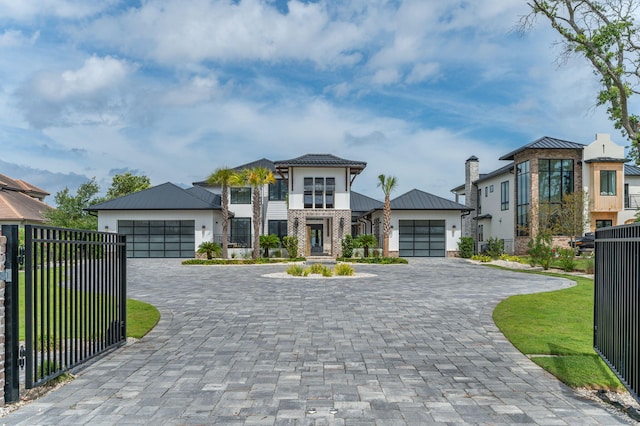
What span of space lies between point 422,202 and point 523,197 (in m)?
→ 7.82

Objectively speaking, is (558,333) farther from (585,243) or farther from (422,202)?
(422,202)

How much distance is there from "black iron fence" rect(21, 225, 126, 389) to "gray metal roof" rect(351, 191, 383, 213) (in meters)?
35.5

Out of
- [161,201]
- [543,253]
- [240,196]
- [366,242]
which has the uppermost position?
[240,196]

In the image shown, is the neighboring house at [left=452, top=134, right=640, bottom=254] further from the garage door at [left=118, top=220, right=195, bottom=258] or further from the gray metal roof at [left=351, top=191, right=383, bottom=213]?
the garage door at [left=118, top=220, right=195, bottom=258]

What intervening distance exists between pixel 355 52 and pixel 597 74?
37.0 ft

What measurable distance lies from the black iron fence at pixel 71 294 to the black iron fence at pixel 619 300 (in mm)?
6006

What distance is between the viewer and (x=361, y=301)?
11922mm

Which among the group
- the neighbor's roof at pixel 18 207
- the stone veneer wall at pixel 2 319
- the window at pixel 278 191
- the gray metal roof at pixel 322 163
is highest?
the gray metal roof at pixel 322 163

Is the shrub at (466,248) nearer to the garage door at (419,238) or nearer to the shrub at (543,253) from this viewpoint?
the garage door at (419,238)

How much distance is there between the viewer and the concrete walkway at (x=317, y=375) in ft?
14.3

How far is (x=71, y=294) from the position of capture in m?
5.69

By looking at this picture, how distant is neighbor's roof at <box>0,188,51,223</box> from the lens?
35500mm

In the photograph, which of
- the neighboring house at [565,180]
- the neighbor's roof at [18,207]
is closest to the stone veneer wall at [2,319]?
the neighboring house at [565,180]

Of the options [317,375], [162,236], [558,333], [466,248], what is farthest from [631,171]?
[317,375]
